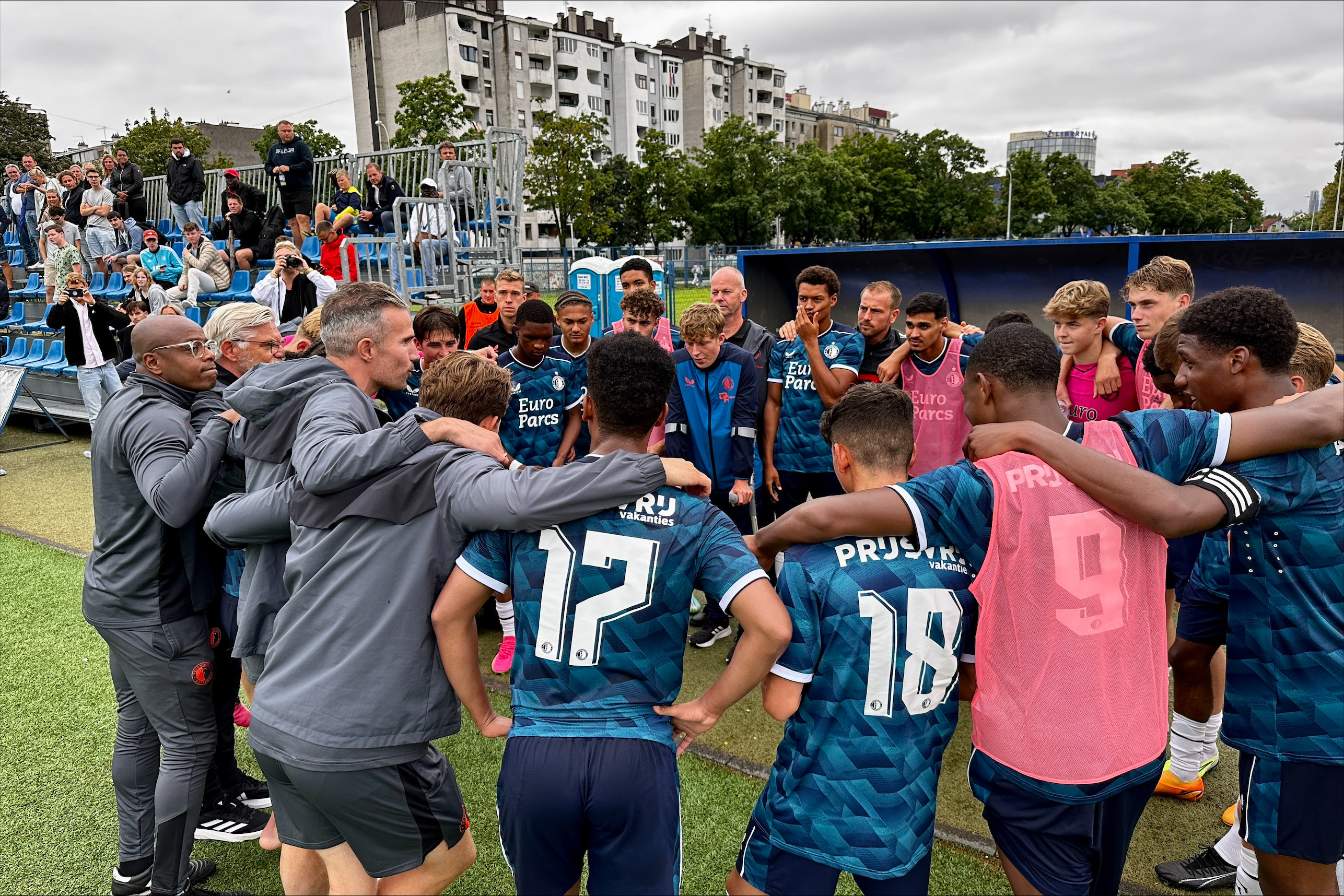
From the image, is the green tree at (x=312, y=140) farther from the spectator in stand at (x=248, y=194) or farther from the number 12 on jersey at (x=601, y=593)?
the number 12 on jersey at (x=601, y=593)

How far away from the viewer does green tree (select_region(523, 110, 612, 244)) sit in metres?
→ 43.8

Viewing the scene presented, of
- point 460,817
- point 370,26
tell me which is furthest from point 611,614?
point 370,26

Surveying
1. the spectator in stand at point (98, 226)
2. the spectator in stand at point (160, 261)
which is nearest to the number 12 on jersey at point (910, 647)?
the spectator in stand at point (160, 261)

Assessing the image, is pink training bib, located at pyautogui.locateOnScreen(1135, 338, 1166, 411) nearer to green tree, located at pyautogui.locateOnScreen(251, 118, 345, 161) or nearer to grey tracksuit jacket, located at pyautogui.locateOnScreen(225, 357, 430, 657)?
grey tracksuit jacket, located at pyautogui.locateOnScreen(225, 357, 430, 657)

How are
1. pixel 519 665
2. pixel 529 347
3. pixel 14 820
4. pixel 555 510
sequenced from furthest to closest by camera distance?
pixel 529 347 < pixel 14 820 < pixel 519 665 < pixel 555 510

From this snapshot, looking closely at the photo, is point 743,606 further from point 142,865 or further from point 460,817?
point 142,865

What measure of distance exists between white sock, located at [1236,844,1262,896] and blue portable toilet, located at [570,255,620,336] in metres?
12.3

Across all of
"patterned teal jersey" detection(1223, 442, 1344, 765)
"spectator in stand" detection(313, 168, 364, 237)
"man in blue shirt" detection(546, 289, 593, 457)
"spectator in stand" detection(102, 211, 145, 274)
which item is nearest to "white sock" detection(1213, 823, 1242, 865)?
"patterned teal jersey" detection(1223, 442, 1344, 765)

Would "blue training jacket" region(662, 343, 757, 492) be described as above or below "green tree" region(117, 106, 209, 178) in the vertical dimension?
below

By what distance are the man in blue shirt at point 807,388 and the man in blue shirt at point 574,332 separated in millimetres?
1275

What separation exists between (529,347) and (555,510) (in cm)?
337

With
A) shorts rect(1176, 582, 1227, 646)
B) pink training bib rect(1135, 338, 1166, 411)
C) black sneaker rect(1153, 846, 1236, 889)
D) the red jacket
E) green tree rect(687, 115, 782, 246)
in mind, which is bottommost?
black sneaker rect(1153, 846, 1236, 889)

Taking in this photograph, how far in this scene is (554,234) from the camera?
65.5 meters

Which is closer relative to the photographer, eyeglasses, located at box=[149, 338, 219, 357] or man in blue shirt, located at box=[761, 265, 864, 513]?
eyeglasses, located at box=[149, 338, 219, 357]
